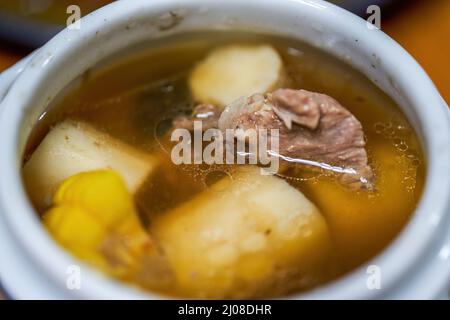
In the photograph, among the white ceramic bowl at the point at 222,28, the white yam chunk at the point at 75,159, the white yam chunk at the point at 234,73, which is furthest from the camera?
the white yam chunk at the point at 234,73

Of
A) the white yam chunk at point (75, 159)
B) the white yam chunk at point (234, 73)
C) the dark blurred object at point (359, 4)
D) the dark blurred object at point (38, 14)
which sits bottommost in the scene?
the white yam chunk at point (75, 159)

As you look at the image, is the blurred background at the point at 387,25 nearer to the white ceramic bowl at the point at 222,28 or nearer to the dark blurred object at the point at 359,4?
the dark blurred object at the point at 359,4

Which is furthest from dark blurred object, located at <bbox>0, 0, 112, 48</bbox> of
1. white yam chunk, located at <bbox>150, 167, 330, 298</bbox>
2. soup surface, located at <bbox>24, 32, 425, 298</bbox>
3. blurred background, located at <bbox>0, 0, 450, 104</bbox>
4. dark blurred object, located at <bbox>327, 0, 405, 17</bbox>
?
white yam chunk, located at <bbox>150, 167, 330, 298</bbox>

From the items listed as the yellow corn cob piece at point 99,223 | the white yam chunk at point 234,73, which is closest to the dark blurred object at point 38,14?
the white yam chunk at point 234,73

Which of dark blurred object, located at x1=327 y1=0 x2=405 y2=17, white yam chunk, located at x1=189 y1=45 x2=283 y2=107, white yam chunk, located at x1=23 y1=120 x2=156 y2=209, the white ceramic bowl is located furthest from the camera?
dark blurred object, located at x1=327 y1=0 x2=405 y2=17

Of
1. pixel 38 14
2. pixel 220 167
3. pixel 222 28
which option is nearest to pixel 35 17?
pixel 38 14

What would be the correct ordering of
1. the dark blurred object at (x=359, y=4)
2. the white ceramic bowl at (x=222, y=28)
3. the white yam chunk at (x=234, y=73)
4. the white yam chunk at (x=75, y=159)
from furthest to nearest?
the dark blurred object at (x=359, y=4) → the white yam chunk at (x=234, y=73) → the white yam chunk at (x=75, y=159) → the white ceramic bowl at (x=222, y=28)

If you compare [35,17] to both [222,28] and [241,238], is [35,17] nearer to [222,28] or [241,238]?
[222,28]

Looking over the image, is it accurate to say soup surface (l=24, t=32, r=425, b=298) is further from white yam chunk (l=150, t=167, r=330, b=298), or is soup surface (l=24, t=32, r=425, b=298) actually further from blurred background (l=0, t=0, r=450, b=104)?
blurred background (l=0, t=0, r=450, b=104)
